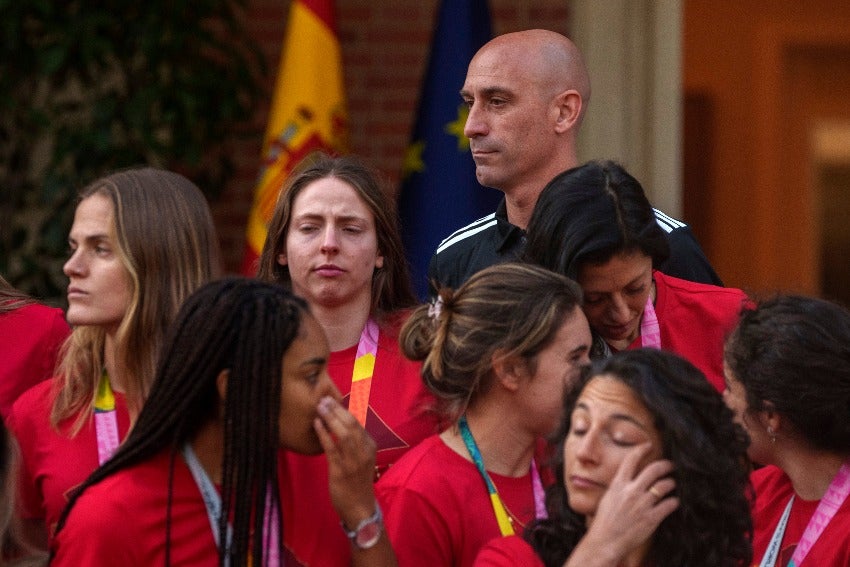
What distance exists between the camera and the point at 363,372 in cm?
370

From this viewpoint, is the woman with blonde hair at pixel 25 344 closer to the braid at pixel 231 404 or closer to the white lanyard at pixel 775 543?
the braid at pixel 231 404

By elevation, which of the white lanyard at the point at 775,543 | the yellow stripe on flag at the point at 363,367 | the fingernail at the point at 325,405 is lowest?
Answer: the white lanyard at the point at 775,543

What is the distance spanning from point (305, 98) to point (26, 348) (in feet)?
8.87

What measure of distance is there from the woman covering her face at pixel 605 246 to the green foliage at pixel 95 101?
2.79 m

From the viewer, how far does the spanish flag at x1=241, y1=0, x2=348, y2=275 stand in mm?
6195

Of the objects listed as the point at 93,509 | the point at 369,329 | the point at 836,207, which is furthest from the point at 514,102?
the point at 836,207

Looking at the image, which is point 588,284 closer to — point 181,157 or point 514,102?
→ point 514,102

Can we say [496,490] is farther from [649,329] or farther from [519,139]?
[519,139]

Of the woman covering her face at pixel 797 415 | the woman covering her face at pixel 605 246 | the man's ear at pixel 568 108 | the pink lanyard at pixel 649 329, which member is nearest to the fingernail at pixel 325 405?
the woman covering her face at pixel 605 246

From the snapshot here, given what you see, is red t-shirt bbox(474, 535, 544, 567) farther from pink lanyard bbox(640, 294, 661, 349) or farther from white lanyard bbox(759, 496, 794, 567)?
pink lanyard bbox(640, 294, 661, 349)

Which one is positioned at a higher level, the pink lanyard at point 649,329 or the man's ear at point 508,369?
the man's ear at point 508,369

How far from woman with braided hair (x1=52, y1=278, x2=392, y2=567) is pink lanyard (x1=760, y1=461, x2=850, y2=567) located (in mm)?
871

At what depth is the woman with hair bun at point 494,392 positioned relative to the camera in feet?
10.2

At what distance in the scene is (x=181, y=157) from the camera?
619 centimetres
